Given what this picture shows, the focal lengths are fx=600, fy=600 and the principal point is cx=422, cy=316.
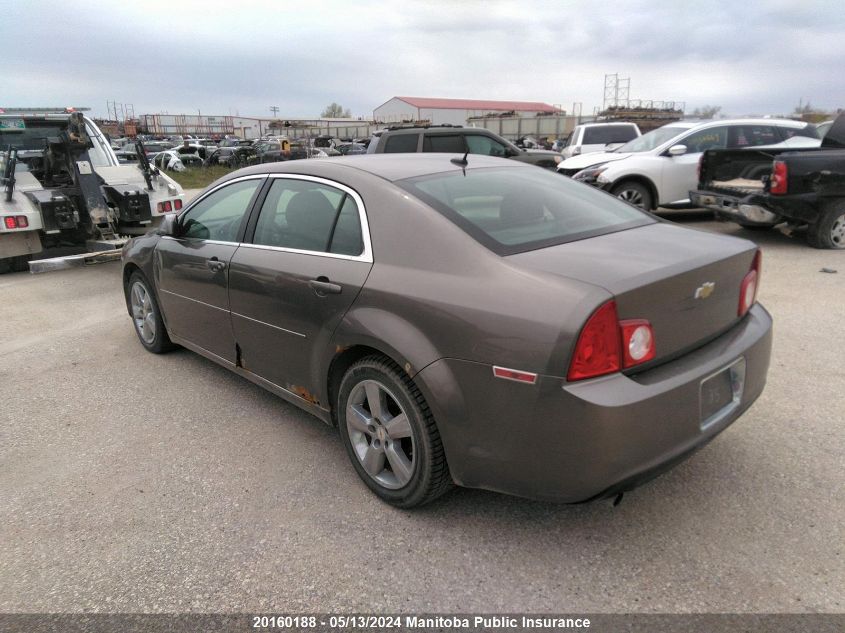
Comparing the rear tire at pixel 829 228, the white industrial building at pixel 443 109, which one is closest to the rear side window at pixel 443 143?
the rear tire at pixel 829 228

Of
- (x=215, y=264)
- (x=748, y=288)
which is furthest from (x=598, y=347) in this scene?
(x=215, y=264)

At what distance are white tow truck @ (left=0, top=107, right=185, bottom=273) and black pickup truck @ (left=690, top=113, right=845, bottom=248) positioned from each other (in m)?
8.16

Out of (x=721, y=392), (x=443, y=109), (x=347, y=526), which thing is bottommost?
(x=347, y=526)

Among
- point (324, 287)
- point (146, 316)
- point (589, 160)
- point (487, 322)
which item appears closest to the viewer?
point (487, 322)

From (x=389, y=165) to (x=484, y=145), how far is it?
330 inches

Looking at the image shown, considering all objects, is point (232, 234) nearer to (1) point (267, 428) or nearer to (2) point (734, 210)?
(1) point (267, 428)

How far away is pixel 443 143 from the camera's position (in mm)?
10742

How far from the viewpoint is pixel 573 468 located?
7.20 feet

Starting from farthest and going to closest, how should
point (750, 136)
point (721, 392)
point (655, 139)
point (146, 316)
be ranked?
point (655, 139) → point (750, 136) → point (146, 316) → point (721, 392)

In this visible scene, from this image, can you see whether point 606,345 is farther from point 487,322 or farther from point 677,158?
point 677,158

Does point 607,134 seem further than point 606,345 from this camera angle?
Yes

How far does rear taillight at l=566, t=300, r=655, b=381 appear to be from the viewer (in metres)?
2.12

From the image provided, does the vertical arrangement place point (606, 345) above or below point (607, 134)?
below

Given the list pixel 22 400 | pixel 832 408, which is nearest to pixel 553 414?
pixel 832 408
